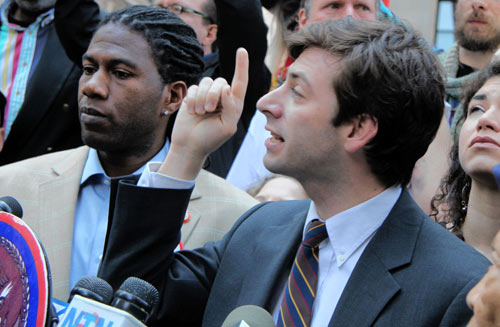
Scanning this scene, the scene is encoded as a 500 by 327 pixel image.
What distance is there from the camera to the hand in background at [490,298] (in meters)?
1.57

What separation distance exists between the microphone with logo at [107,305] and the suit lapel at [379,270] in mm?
631

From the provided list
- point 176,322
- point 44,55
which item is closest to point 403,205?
point 176,322

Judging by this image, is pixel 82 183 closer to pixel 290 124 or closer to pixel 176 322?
pixel 176 322

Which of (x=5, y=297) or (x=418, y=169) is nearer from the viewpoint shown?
(x=5, y=297)

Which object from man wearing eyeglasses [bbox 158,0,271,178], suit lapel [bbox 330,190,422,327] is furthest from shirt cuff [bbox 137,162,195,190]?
man wearing eyeglasses [bbox 158,0,271,178]

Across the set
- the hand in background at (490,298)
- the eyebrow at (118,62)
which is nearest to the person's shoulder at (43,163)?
the eyebrow at (118,62)

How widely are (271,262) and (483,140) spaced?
946 mm

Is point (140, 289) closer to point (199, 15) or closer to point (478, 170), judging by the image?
point (478, 170)

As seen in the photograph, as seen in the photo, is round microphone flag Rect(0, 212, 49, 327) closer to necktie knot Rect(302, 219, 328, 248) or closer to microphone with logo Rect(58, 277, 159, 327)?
microphone with logo Rect(58, 277, 159, 327)

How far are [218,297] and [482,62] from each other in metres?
2.99

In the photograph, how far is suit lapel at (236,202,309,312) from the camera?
2613 millimetres

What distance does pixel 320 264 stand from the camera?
2.56 metres

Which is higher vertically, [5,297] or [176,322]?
[5,297]

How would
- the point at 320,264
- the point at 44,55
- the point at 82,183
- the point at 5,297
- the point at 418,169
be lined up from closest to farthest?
the point at 5,297 → the point at 320,264 → the point at 82,183 → the point at 418,169 → the point at 44,55
